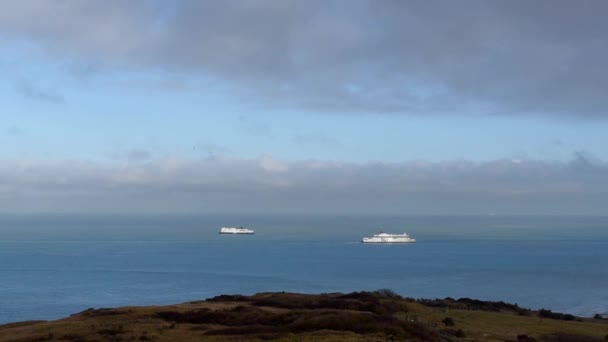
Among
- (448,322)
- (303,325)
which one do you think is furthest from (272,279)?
(303,325)

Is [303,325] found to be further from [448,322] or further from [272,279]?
[272,279]

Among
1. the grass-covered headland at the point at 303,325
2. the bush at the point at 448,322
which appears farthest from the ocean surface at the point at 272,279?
the bush at the point at 448,322

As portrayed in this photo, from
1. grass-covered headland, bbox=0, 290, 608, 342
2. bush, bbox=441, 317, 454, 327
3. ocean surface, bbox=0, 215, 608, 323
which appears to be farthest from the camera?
ocean surface, bbox=0, 215, 608, 323

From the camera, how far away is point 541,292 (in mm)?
124438

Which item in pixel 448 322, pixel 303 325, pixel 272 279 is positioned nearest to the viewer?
pixel 303 325

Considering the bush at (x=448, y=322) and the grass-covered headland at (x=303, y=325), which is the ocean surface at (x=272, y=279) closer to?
the grass-covered headland at (x=303, y=325)

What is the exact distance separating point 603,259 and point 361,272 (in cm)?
8524

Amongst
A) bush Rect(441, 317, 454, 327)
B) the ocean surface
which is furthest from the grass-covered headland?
the ocean surface

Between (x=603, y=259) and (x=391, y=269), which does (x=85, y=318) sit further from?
(x=603, y=259)

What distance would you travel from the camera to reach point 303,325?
116ft

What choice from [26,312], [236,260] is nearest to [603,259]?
[236,260]

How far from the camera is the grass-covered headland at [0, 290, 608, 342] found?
33.8m

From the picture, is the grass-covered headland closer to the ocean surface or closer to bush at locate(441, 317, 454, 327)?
bush at locate(441, 317, 454, 327)

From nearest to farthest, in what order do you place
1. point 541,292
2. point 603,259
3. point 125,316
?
1. point 125,316
2. point 541,292
3. point 603,259
